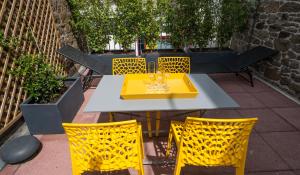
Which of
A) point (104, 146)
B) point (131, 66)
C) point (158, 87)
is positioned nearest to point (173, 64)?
point (131, 66)

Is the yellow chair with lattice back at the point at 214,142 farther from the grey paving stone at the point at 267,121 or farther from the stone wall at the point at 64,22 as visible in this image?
the stone wall at the point at 64,22

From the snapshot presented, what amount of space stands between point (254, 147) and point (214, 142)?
133 centimetres

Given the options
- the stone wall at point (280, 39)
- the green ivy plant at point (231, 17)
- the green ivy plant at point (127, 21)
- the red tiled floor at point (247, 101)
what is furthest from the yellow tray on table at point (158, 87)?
the green ivy plant at point (231, 17)

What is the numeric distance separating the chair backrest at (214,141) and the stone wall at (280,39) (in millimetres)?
2914

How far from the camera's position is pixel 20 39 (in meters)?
3.38

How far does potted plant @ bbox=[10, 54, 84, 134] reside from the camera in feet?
9.68

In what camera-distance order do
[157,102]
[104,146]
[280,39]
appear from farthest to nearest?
[280,39] → [157,102] → [104,146]

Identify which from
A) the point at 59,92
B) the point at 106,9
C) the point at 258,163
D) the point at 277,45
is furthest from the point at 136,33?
the point at 258,163

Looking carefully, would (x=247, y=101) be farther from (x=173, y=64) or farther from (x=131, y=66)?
(x=131, y=66)

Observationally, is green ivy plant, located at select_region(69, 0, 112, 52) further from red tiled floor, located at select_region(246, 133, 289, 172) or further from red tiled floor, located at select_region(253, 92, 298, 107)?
red tiled floor, located at select_region(246, 133, 289, 172)

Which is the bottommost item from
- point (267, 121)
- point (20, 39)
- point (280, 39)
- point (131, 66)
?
point (267, 121)

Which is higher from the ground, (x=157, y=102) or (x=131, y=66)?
(x=131, y=66)

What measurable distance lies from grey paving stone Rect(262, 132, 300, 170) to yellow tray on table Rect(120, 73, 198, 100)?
1.36m

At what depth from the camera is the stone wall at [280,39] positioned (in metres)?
3.89
